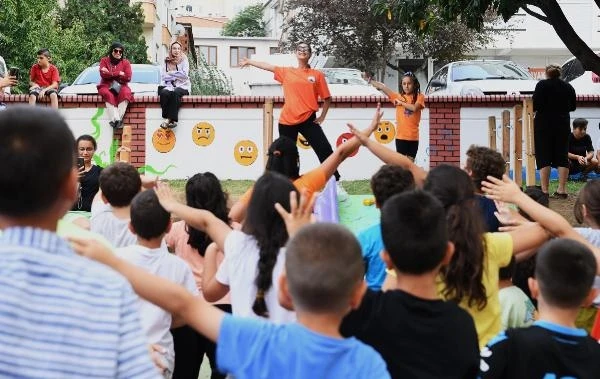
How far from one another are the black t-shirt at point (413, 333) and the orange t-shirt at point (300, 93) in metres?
7.70

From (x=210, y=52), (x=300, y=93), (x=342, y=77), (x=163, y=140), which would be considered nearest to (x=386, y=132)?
(x=163, y=140)

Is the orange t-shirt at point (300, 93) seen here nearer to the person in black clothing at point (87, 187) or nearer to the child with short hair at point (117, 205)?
the person in black clothing at point (87, 187)

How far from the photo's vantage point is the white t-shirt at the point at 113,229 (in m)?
4.76

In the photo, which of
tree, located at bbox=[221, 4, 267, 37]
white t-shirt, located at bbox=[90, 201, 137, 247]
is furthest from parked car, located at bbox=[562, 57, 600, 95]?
tree, located at bbox=[221, 4, 267, 37]

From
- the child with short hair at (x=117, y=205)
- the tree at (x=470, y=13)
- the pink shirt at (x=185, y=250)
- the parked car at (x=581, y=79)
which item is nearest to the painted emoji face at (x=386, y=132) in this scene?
the tree at (x=470, y=13)

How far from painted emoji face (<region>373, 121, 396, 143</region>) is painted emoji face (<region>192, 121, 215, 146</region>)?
285 cm

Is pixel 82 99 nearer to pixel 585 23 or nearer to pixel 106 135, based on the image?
pixel 106 135

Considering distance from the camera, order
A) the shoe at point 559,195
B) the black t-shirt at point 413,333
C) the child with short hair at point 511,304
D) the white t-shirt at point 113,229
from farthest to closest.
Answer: the shoe at point 559,195 < the white t-shirt at point 113,229 < the child with short hair at point 511,304 < the black t-shirt at point 413,333

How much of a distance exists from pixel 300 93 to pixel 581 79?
13.7 metres

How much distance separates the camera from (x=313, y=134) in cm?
1052

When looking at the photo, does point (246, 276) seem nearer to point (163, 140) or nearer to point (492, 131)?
point (492, 131)

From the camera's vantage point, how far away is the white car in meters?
18.2

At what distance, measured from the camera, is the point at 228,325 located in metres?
2.49

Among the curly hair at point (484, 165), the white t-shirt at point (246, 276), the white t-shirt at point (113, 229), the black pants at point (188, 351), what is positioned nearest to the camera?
the white t-shirt at point (246, 276)
